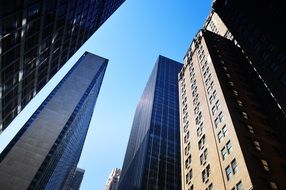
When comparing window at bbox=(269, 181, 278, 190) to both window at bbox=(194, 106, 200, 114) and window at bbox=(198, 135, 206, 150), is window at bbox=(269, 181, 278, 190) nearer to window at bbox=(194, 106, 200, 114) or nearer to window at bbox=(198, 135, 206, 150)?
window at bbox=(198, 135, 206, 150)

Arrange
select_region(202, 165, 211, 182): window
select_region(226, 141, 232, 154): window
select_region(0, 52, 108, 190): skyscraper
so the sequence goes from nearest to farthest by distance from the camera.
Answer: select_region(226, 141, 232, 154): window < select_region(202, 165, 211, 182): window < select_region(0, 52, 108, 190): skyscraper

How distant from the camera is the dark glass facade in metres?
45.4

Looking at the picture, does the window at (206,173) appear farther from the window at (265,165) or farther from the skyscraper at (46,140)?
the skyscraper at (46,140)

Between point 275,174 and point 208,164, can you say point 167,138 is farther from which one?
point 275,174

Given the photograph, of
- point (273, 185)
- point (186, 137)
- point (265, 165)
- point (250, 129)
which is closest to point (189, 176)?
point (186, 137)

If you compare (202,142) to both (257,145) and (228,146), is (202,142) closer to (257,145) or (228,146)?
(228,146)

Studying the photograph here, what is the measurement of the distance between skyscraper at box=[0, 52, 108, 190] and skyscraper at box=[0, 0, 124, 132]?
74364mm

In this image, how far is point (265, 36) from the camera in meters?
50.3

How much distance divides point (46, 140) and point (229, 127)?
98.3 m

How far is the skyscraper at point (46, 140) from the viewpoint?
10706 cm

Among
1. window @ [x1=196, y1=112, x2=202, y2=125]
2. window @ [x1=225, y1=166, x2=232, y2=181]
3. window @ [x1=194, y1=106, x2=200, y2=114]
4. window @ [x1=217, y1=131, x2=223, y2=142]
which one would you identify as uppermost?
window @ [x1=194, y1=106, x2=200, y2=114]

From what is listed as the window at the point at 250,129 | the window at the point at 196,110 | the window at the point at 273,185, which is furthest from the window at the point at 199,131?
the window at the point at 273,185

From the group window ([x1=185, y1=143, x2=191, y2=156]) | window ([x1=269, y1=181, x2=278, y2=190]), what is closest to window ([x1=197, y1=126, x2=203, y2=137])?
window ([x1=185, y1=143, x2=191, y2=156])

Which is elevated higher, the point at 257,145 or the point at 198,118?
the point at 198,118
